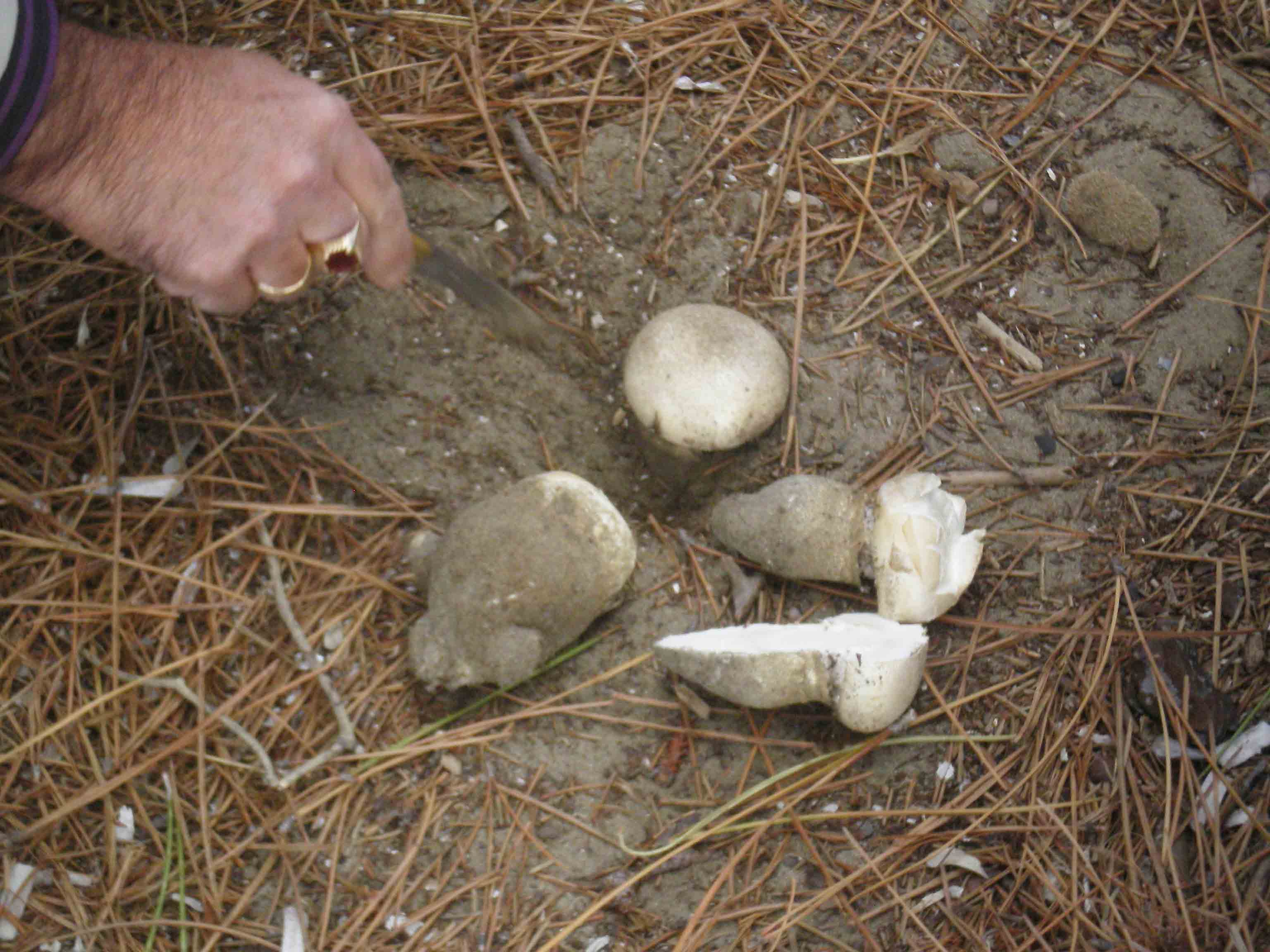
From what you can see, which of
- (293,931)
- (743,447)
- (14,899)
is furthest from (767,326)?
(14,899)

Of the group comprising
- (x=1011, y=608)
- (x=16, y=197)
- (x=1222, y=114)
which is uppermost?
(x=1222, y=114)

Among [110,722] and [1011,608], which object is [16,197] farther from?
[1011,608]

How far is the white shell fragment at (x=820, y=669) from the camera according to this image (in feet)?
4.99

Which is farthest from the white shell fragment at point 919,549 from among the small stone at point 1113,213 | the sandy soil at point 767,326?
the small stone at point 1113,213

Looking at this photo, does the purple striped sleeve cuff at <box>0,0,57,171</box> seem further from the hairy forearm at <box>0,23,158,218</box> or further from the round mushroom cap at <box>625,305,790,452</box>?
the round mushroom cap at <box>625,305,790,452</box>

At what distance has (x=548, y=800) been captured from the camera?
1.63 meters

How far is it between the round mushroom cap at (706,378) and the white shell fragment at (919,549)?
261 millimetres

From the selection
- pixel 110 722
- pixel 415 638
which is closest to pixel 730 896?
pixel 415 638

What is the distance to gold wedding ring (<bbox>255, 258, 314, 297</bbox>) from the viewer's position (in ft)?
4.80

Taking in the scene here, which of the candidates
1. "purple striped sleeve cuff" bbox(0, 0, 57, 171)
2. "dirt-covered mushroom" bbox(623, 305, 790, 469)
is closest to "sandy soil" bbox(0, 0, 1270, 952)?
"dirt-covered mushroom" bbox(623, 305, 790, 469)

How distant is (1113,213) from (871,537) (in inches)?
32.4

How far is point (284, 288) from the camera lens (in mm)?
1472

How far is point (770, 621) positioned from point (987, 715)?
1.24 ft

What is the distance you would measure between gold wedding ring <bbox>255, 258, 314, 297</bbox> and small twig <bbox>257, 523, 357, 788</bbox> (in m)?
0.43
